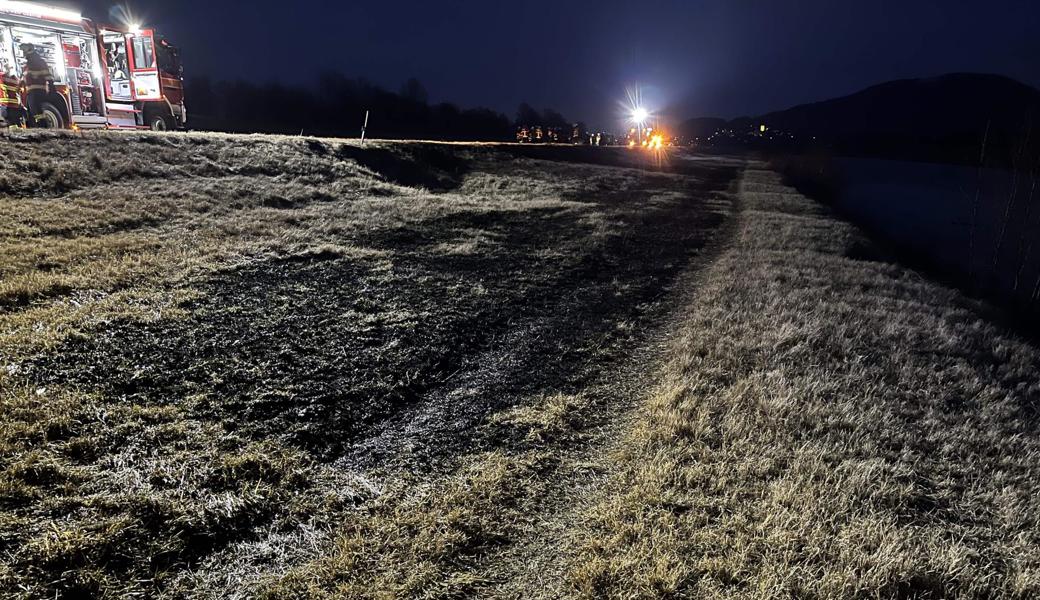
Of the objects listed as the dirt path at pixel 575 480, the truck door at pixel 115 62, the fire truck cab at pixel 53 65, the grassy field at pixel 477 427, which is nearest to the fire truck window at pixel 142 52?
the truck door at pixel 115 62

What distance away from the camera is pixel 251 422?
5516 millimetres

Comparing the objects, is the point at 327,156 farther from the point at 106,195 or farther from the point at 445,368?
the point at 445,368

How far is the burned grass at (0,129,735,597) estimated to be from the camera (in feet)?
12.8

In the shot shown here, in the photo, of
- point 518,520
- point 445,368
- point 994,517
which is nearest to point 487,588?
point 518,520

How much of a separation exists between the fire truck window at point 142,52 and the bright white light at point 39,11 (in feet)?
6.52

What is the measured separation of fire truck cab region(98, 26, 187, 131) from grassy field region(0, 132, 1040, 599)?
35.7 ft

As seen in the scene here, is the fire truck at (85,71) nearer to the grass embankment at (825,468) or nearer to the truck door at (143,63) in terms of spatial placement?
the truck door at (143,63)

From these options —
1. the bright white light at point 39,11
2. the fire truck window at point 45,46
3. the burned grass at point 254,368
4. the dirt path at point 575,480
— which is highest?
the bright white light at point 39,11

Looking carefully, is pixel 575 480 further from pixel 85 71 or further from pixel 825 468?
pixel 85 71

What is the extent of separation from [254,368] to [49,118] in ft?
70.3

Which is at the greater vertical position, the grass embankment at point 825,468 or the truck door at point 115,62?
the truck door at point 115,62

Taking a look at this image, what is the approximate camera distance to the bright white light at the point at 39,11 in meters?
17.9

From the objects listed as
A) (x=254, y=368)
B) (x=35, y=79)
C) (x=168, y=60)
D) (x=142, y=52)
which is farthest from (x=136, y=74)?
(x=254, y=368)

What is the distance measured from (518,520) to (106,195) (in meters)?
16.7
